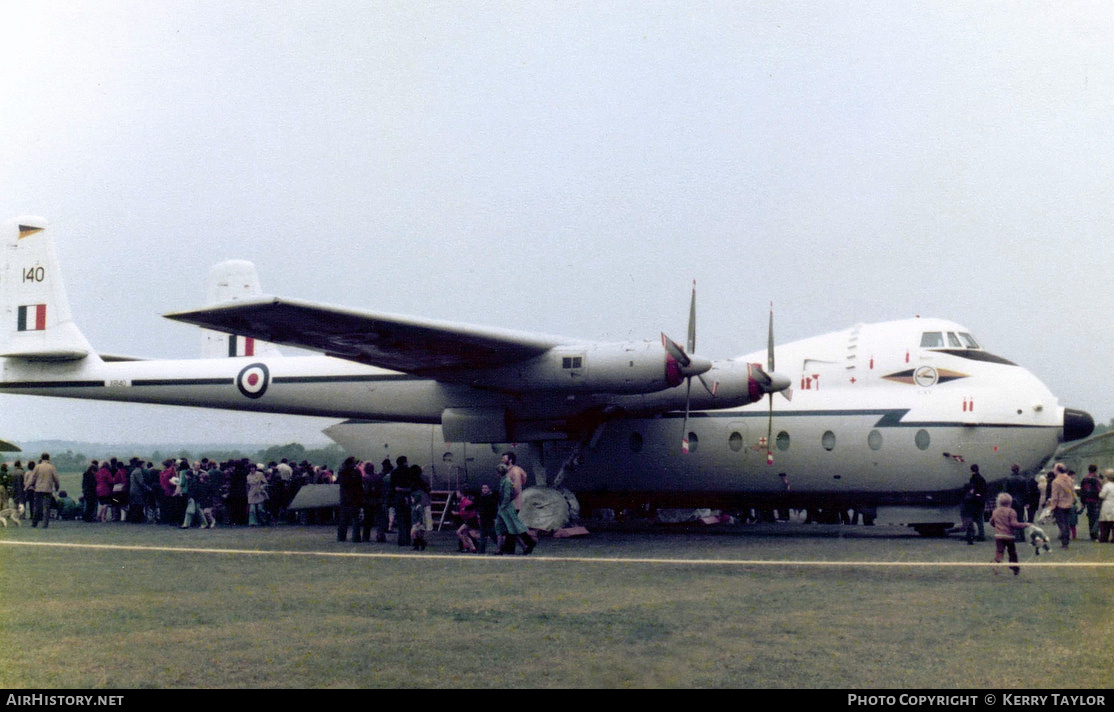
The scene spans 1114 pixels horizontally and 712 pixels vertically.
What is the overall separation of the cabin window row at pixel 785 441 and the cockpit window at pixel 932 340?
1.75m

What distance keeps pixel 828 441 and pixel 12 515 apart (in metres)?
17.3

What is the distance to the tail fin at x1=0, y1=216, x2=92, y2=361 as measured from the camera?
22.2 m

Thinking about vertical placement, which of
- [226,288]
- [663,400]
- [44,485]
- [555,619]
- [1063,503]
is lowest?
[555,619]

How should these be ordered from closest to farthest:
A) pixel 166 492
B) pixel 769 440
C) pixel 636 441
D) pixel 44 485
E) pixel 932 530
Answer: pixel 769 440, pixel 932 530, pixel 636 441, pixel 44 485, pixel 166 492

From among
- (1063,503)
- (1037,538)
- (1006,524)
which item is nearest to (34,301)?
(1006,524)

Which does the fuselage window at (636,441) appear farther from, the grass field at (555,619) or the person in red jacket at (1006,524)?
the person in red jacket at (1006,524)

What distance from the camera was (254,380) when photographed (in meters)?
20.4

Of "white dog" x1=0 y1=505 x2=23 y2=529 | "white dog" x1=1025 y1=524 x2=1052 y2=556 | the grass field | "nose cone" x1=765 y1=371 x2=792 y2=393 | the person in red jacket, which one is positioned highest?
"nose cone" x1=765 y1=371 x2=792 y2=393

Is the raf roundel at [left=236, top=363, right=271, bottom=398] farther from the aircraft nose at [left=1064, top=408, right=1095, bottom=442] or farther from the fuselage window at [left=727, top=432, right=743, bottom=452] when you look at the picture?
the aircraft nose at [left=1064, top=408, right=1095, bottom=442]

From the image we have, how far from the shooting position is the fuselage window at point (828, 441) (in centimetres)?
1872

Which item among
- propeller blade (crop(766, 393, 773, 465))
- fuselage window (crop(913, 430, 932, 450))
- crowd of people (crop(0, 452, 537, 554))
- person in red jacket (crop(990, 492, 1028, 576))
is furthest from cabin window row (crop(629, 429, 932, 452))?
person in red jacket (crop(990, 492, 1028, 576))

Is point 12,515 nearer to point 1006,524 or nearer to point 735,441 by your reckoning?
point 735,441

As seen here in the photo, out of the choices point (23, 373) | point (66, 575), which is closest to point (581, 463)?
point (66, 575)

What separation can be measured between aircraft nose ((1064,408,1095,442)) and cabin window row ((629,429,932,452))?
2315mm
